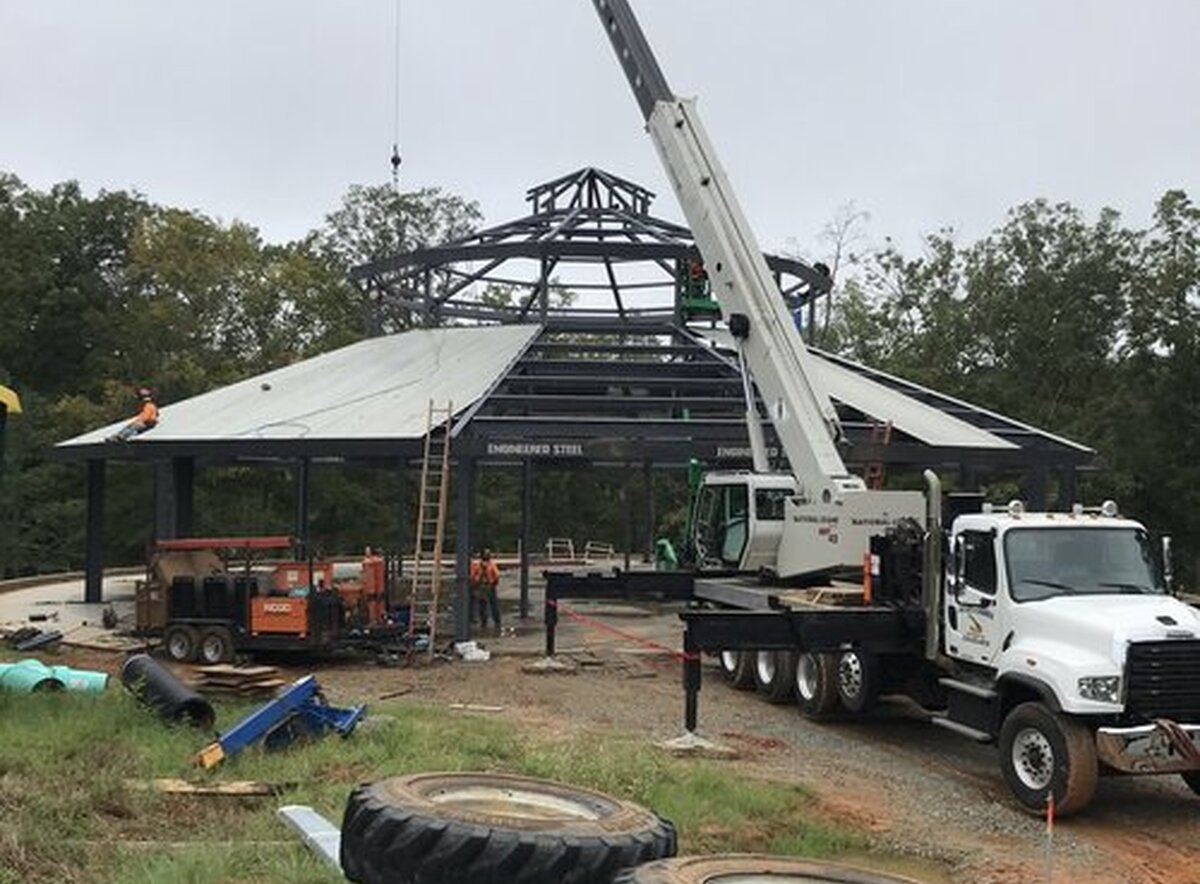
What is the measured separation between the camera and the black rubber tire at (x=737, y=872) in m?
5.43

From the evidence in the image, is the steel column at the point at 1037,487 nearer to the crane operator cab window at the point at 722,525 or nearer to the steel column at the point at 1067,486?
the steel column at the point at 1067,486

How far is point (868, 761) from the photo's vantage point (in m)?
13.1

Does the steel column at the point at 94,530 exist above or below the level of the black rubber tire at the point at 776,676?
above

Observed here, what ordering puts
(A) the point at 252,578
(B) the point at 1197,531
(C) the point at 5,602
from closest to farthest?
(A) the point at 252,578 → (C) the point at 5,602 → (B) the point at 1197,531

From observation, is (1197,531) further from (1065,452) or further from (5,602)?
(5,602)

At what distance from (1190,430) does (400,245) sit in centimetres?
3904

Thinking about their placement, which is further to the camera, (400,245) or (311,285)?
(400,245)

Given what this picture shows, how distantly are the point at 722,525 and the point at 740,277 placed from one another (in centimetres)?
364

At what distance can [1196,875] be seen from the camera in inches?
370

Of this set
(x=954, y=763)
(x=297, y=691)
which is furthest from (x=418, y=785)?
(x=954, y=763)

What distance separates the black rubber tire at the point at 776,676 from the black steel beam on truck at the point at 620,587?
66.1 inches

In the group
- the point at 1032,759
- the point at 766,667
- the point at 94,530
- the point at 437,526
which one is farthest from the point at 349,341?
the point at 1032,759

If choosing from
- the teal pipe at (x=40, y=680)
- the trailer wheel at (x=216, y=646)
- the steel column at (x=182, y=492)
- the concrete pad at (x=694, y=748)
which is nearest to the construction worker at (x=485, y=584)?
the trailer wheel at (x=216, y=646)

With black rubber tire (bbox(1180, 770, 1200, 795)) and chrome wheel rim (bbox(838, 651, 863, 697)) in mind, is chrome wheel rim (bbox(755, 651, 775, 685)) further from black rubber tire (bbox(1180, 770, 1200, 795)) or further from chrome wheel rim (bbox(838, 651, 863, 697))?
black rubber tire (bbox(1180, 770, 1200, 795))
